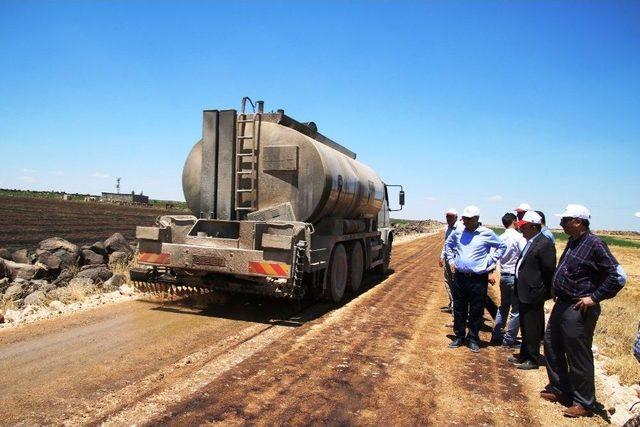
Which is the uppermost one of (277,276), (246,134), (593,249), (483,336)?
(246,134)

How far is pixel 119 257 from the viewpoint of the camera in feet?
39.1

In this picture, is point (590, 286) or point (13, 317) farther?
point (13, 317)

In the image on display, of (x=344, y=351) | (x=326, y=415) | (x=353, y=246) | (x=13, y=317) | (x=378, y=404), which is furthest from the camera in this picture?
(x=353, y=246)

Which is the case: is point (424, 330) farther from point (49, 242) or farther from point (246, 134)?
point (49, 242)

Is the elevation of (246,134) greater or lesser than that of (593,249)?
greater

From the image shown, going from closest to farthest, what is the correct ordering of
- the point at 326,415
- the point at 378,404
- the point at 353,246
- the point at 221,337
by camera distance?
the point at 326,415
the point at 378,404
the point at 221,337
the point at 353,246

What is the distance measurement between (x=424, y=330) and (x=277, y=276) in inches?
100

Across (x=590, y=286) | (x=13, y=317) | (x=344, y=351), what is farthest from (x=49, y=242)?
(x=590, y=286)

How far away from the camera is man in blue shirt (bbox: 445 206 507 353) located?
657 centimetres

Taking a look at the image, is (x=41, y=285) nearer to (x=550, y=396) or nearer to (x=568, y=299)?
(x=550, y=396)

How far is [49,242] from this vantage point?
448 inches

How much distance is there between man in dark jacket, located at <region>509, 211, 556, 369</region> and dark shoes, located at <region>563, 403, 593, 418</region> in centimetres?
133

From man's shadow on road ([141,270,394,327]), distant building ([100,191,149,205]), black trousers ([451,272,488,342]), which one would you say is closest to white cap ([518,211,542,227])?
black trousers ([451,272,488,342])

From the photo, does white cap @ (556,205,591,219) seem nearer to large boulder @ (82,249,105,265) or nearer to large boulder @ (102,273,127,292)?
large boulder @ (102,273,127,292)
